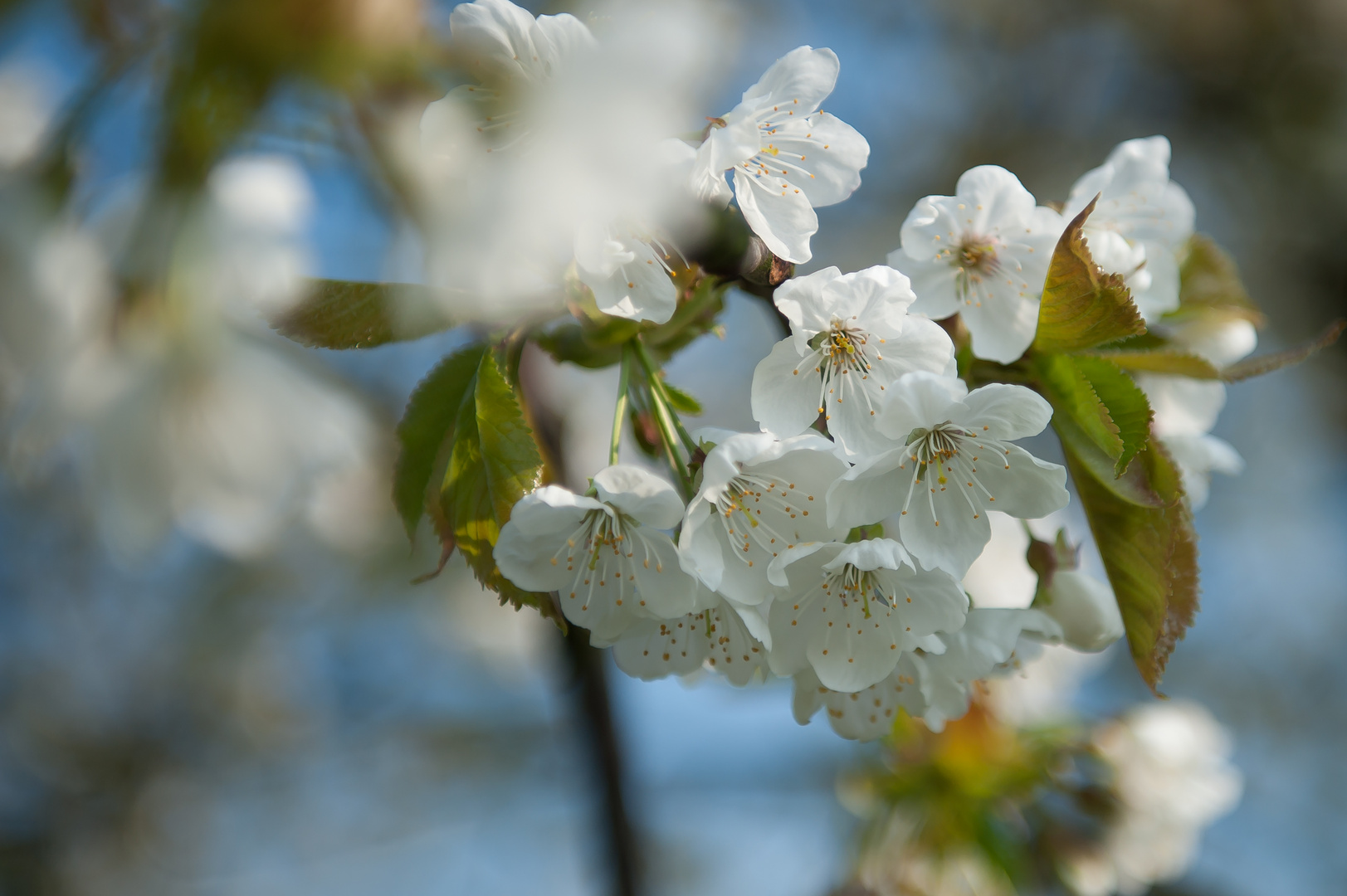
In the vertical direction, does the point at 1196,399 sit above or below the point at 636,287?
below

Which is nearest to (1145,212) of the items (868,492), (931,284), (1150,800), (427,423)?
(931,284)

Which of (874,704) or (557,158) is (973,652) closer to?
(874,704)

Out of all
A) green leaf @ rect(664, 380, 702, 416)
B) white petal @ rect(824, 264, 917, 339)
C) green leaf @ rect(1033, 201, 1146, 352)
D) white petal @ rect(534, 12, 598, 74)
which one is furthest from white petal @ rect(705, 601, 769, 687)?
white petal @ rect(534, 12, 598, 74)

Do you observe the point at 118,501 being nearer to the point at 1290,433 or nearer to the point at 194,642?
the point at 194,642

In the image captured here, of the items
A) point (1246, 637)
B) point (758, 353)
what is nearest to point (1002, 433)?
point (758, 353)

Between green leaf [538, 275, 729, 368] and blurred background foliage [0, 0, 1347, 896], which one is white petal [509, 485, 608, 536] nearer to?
green leaf [538, 275, 729, 368]

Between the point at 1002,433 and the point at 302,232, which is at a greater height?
the point at 1002,433

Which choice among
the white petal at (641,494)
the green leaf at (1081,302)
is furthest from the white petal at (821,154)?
the white petal at (641,494)
